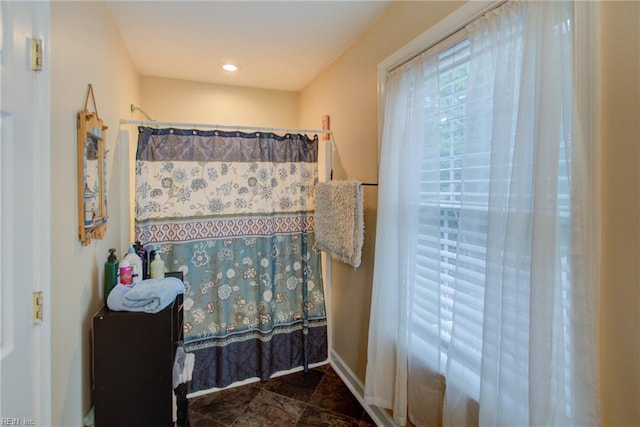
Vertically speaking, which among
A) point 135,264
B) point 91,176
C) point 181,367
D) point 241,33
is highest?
point 241,33

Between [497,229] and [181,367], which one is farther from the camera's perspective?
[181,367]

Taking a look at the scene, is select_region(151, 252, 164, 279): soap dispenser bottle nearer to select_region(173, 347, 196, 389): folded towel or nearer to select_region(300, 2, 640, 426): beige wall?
select_region(173, 347, 196, 389): folded towel

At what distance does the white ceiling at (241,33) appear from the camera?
5.65 ft

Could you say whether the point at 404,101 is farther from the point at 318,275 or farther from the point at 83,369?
the point at 83,369

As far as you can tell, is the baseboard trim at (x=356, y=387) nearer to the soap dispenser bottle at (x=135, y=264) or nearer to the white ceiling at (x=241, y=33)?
the soap dispenser bottle at (x=135, y=264)

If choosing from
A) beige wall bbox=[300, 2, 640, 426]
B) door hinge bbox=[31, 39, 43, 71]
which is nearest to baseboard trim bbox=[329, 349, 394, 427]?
beige wall bbox=[300, 2, 640, 426]

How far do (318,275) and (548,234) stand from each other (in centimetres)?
177

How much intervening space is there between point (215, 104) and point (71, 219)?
2134 millimetres

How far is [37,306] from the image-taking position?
0.94 metres

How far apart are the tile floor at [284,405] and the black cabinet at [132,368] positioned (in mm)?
679

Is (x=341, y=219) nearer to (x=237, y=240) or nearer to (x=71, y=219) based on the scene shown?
(x=237, y=240)

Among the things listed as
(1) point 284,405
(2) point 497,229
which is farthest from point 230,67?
(1) point 284,405

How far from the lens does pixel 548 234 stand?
0.88 m

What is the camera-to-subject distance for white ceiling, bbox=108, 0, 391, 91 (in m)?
1.72
